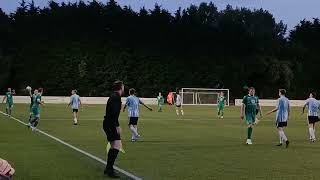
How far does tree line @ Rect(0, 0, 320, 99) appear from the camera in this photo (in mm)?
97500

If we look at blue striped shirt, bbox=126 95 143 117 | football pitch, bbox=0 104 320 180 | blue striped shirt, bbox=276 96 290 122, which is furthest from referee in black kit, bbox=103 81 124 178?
blue striped shirt, bbox=126 95 143 117

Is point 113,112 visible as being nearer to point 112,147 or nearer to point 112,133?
point 112,133

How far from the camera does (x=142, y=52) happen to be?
102438 millimetres

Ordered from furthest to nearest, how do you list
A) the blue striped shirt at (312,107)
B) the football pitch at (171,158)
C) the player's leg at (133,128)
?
the blue striped shirt at (312,107), the player's leg at (133,128), the football pitch at (171,158)

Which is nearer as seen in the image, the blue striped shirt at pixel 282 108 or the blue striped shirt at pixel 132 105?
the blue striped shirt at pixel 282 108

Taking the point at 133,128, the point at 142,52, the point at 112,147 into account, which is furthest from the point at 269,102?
the point at 112,147

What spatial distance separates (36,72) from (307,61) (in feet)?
157

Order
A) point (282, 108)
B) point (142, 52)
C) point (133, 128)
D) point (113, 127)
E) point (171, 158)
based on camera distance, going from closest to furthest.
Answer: point (113, 127), point (171, 158), point (282, 108), point (133, 128), point (142, 52)

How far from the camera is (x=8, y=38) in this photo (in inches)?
4040

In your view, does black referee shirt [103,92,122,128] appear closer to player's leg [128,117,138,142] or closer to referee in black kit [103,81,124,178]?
referee in black kit [103,81,124,178]

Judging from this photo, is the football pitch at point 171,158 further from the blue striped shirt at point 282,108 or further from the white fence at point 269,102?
the white fence at point 269,102

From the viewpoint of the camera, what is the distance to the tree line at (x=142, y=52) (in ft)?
320

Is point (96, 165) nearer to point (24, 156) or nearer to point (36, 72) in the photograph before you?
point (24, 156)

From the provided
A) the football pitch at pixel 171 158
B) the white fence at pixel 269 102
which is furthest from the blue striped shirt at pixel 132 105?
the white fence at pixel 269 102
